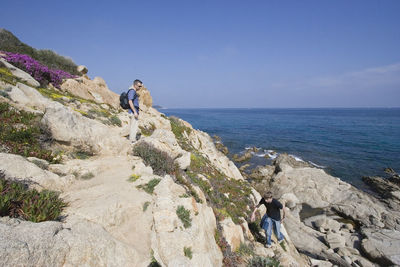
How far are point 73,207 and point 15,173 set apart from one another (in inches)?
75.1

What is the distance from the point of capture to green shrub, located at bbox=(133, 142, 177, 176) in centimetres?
841

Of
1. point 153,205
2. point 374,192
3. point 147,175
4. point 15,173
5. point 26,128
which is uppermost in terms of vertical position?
point 26,128

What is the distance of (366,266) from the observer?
10.6 metres

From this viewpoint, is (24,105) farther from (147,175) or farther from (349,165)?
(349,165)

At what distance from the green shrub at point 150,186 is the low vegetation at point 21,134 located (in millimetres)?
3380

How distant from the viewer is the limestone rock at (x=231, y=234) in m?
7.40

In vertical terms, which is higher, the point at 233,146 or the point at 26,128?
the point at 26,128

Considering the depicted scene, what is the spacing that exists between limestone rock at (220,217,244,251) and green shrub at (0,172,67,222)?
5786 mm

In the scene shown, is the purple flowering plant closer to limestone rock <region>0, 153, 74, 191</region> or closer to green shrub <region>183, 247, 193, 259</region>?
limestone rock <region>0, 153, 74, 191</region>

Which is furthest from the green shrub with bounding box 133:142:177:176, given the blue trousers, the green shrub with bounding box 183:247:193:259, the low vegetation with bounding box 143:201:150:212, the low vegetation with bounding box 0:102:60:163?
the blue trousers

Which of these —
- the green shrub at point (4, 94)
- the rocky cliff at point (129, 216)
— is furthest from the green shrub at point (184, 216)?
the green shrub at point (4, 94)

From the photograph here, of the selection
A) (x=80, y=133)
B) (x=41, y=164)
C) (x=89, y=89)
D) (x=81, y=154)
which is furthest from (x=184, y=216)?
(x=89, y=89)

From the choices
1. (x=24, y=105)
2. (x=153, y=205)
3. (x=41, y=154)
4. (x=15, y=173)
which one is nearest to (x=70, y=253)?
(x=153, y=205)

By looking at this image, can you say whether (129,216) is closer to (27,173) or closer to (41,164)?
(27,173)
